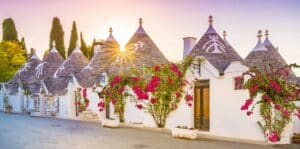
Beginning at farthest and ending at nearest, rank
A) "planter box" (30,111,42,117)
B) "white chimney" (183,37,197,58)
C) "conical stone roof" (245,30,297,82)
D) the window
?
"planter box" (30,111,42,117), "white chimney" (183,37,197,58), "conical stone roof" (245,30,297,82), the window

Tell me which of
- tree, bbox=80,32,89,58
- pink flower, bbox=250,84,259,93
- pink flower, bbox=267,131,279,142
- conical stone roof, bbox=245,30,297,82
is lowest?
pink flower, bbox=267,131,279,142

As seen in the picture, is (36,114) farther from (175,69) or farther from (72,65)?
(175,69)

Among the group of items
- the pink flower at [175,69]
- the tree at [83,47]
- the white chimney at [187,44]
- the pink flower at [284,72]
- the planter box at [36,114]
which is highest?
the tree at [83,47]

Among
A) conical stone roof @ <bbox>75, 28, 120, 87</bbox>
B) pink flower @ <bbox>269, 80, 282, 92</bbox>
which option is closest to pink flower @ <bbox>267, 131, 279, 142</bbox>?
pink flower @ <bbox>269, 80, 282, 92</bbox>

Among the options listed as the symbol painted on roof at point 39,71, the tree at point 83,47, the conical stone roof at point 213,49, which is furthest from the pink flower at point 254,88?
the tree at point 83,47

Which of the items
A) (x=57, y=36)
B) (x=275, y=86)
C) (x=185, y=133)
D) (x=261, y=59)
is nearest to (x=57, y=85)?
(x=261, y=59)

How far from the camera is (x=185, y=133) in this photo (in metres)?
14.8

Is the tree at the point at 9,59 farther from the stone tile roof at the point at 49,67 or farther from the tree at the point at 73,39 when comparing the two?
the stone tile roof at the point at 49,67

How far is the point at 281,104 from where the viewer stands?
12945 mm

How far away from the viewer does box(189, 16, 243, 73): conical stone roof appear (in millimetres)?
17812

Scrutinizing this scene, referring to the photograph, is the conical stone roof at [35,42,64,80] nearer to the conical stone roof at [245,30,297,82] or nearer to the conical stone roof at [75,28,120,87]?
the conical stone roof at [75,28,120,87]

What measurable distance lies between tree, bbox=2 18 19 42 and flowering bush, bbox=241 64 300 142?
5123 cm

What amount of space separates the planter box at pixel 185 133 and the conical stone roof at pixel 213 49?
159 inches

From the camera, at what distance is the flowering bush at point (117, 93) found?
2041 cm
